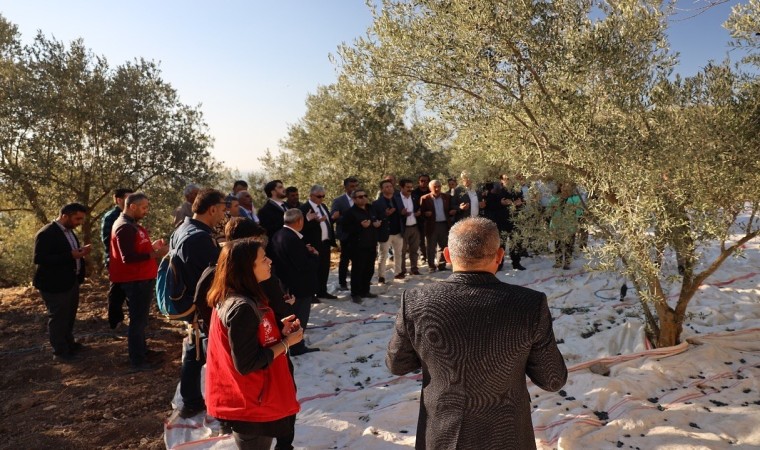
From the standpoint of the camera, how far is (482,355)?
218 centimetres

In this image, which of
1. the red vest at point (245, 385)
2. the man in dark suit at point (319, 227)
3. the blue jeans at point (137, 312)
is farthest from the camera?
the man in dark suit at point (319, 227)

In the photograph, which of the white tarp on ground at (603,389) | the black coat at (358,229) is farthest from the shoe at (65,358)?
the black coat at (358,229)

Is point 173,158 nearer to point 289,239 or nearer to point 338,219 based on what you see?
point 338,219

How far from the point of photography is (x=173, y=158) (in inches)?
488

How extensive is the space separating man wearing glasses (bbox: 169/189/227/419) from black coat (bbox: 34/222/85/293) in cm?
276

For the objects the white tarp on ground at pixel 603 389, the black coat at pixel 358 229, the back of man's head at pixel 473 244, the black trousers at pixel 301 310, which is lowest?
the white tarp on ground at pixel 603 389

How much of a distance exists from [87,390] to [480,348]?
5.58 m

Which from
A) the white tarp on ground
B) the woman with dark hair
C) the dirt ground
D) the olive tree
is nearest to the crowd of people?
the woman with dark hair

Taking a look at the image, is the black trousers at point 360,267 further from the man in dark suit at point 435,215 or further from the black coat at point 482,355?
the black coat at point 482,355

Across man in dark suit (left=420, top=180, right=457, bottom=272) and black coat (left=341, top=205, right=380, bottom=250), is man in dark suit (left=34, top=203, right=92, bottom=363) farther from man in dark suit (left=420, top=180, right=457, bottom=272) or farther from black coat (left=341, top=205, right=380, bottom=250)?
man in dark suit (left=420, top=180, right=457, bottom=272)

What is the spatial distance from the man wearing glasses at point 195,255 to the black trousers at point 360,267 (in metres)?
4.74

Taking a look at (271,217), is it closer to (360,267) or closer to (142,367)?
(360,267)

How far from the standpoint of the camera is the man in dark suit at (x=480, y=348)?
85.6 inches

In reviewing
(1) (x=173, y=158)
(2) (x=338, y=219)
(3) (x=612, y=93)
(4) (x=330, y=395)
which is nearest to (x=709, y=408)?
(3) (x=612, y=93)
